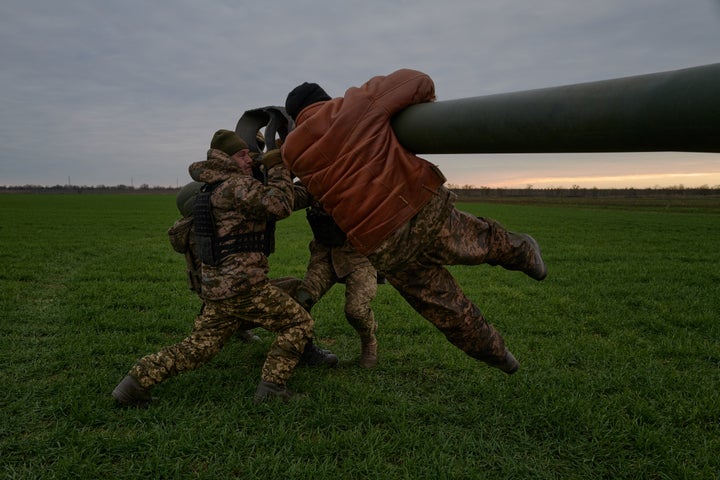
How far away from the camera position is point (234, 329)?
4.07m

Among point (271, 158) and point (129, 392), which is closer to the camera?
point (271, 158)

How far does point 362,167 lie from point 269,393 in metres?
2.67

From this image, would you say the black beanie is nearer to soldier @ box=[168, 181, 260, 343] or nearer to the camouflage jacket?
the camouflage jacket

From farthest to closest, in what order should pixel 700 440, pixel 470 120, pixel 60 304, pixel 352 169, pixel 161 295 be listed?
pixel 161 295, pixel 60 304, pixel 700 440, pixel 352 169, pixel 470 120

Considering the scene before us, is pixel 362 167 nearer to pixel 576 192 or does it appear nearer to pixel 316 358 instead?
pixel 316 358

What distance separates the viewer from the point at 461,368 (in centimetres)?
473

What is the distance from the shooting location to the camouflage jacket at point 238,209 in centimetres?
368

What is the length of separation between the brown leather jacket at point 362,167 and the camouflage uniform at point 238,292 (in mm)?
1705

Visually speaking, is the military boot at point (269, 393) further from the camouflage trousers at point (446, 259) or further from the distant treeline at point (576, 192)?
the distant treeline at point (576, 192)

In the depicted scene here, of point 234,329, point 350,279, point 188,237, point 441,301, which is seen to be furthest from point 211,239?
point 441,301

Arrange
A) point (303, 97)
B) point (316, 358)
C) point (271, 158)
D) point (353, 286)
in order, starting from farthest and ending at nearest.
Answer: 1. point (316, 358)
2. point (353, 286)
3. point (271, 158)
4. point (303, 97)

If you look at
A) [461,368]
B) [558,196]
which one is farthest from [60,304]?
[558,196]

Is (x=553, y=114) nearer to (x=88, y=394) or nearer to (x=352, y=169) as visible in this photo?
(x=352, y=169)

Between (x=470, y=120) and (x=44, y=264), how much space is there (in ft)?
39.8
